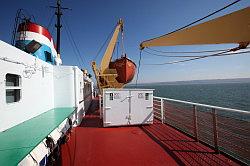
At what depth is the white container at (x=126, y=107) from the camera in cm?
728

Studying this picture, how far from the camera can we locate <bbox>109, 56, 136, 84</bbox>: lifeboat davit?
16828 millimetres

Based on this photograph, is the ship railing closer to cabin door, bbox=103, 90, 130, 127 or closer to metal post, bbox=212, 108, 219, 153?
metal post, bbox=212, 108, 219, 153

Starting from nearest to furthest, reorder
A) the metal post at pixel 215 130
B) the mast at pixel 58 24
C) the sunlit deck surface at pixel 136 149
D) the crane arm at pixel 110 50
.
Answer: the sunlit deck surface at pixel 136 149, the metal post at pixel 215 130, the mast at pixel 58 24, the crane arm at pixel 110 50

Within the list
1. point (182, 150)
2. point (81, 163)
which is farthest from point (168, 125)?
point (81, 163)

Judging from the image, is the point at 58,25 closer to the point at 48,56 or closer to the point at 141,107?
the point at 48,56

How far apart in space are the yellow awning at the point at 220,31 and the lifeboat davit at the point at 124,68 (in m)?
12.4

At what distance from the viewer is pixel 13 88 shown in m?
4.63

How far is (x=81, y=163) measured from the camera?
13.7ft

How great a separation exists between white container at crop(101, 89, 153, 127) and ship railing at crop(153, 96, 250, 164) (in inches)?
38.5

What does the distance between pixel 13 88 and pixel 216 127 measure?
4637 millimetres

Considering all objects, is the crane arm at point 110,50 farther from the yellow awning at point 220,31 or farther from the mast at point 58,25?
the yellow awning at point 220,31

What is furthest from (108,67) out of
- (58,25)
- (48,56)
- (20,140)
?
(20,140)

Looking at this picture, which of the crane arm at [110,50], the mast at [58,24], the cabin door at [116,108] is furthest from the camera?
the crane arm at [110,50]

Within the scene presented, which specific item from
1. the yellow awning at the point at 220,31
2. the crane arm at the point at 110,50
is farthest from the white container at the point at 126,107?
the crane arm at the point at 110,50
